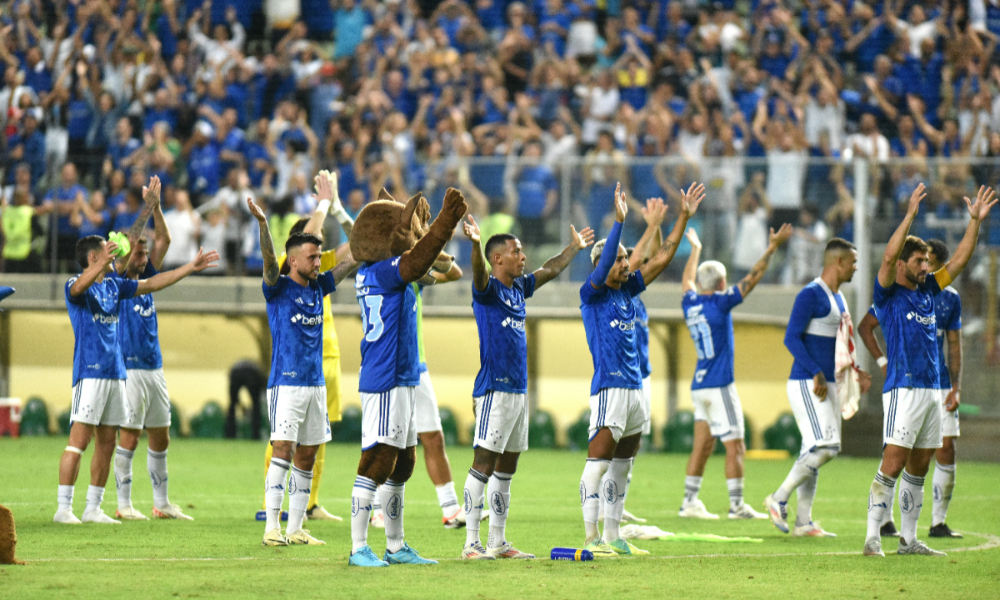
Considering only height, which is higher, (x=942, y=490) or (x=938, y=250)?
(x=938, y=250)

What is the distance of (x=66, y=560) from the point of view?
8.47 m

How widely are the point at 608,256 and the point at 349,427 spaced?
1244cm

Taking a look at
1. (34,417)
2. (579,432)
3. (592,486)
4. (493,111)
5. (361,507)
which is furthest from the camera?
(493,111)

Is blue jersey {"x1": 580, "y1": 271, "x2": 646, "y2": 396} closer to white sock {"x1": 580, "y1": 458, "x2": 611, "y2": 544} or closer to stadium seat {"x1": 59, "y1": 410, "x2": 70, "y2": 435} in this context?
white sock {"x1": 580, "y1": 458, "x2": 611, "y2": 544}

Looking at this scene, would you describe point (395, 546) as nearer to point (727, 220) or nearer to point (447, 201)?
point (447, 201)

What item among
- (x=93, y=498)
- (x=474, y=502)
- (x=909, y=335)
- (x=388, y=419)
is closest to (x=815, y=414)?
(x=909, y=335)

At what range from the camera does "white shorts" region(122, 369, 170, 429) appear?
11.6m

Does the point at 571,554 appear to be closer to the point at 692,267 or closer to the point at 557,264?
the point at 557,264

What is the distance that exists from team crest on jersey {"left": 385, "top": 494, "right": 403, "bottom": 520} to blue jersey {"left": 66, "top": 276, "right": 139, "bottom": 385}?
3882 millimetres

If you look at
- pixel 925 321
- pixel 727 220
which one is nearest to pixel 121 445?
pixel 925 321

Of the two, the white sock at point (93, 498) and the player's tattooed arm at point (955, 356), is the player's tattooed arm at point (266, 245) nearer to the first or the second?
the white sock at point (93, 498)

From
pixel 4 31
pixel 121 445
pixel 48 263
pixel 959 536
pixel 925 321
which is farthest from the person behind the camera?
pixel 4 31

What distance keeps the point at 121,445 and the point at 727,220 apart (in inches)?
415

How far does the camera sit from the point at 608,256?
901 cm
